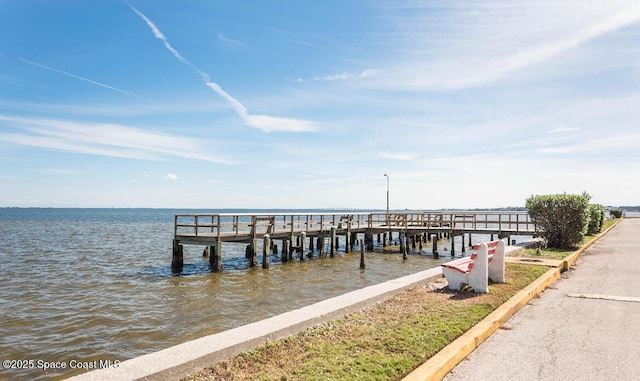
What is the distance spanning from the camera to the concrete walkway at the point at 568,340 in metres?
4.96

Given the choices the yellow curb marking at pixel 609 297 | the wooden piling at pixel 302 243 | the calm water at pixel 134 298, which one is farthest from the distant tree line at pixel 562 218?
the wooden piling at pixel 302 243

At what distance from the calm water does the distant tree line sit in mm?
6633

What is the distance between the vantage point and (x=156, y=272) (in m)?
21.0

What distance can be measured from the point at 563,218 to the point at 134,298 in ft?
58.8

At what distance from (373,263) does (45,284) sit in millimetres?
16341

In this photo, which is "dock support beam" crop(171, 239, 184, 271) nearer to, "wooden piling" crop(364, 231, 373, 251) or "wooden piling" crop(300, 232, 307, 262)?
"wooden piling" crop(300, 232, 307, 262)

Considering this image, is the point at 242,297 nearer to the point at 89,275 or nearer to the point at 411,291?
the point at 411,291

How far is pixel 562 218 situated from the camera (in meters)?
18.7

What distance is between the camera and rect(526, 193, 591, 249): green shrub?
725 inches

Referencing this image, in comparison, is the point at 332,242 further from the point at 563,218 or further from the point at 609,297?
the point at 609,297

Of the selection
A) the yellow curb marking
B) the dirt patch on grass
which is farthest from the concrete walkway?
the dirt patch on grass

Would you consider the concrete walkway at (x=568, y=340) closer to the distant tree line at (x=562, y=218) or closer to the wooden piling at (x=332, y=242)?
the distant tree line at (x=562, y=218)

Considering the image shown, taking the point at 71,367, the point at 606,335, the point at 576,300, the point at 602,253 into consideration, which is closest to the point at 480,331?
the point at 606,335

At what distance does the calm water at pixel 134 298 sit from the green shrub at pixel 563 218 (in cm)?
667
